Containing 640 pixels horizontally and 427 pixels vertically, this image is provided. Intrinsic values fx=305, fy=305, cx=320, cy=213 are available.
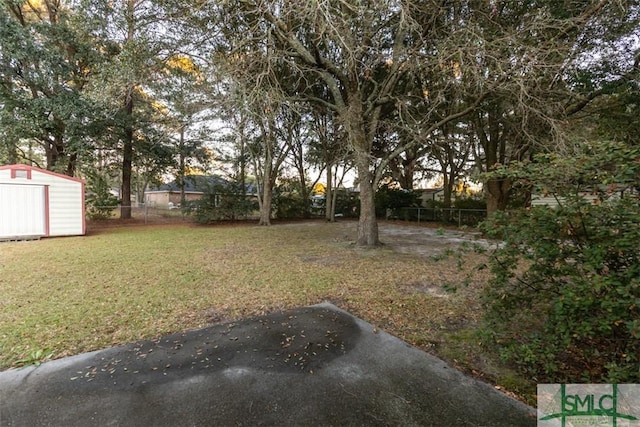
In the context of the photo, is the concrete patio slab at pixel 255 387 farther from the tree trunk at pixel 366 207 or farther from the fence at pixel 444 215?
the fence at pixel 444 215

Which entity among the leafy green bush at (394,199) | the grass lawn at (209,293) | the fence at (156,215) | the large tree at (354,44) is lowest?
the grass lawn at (209,293)

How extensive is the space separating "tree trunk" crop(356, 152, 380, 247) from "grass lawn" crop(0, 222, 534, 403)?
571mm

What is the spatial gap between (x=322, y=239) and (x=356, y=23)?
5.85 m

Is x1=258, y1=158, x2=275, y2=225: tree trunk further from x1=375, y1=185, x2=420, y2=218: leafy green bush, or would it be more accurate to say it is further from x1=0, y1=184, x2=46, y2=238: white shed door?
x1=0, y1=184, x2=46, y2=238: white shed door

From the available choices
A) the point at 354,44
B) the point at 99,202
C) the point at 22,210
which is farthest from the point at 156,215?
the point at 354,44

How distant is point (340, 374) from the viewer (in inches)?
89.3

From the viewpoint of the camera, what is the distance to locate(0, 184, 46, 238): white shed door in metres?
8.16

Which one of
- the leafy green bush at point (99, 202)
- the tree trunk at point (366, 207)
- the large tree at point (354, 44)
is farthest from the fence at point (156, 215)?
the tree trunk at point (366, 207)

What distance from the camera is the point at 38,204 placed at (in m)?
8.69

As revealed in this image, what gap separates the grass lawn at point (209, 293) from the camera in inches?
110

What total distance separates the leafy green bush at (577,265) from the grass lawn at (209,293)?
320 mm

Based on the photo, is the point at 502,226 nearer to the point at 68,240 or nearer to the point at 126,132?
the point at 68,240

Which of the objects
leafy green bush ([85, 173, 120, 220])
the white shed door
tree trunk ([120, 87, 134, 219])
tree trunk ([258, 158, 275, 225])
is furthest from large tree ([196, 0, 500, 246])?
leafy green bush ([85, 173, 120, 220])

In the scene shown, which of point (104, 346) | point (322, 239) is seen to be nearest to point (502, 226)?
point (104, 346)
